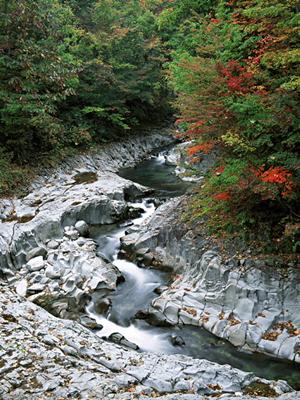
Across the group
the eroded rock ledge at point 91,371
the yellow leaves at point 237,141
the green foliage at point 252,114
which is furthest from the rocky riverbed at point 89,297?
the yellow leaves at point 237,141

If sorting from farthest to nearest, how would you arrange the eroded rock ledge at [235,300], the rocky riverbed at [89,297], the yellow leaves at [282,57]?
the eroded rock ledge at [235,300]
the yellow leaves at [282,57]
the rocky riverbed at [89,297]

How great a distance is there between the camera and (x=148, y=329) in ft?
27.1

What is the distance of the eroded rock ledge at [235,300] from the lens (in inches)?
292

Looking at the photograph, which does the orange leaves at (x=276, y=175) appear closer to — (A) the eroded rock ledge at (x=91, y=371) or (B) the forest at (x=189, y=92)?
(B) the forest at (x=189, y=92)

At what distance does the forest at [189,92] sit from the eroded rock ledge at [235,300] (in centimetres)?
66

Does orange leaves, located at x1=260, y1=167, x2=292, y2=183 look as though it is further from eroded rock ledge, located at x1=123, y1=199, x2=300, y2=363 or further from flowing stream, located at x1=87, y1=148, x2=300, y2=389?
flowing stream, located at x1=87, y1=148, x2=300, y2=389

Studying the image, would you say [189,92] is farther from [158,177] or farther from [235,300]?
[158,177]

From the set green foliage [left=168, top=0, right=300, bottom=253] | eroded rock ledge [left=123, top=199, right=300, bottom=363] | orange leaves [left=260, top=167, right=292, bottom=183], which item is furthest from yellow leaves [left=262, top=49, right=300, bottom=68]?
eroded rock ledge [left=123, top=199, right=300, bottom=363]

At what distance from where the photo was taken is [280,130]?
752cm

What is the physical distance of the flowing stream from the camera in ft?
23.1

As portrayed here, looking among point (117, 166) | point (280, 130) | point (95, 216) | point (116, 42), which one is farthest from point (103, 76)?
point (280, 130)

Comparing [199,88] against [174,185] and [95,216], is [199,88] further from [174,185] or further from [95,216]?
[174,185]

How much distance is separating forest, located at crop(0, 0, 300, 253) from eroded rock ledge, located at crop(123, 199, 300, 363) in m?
0.66

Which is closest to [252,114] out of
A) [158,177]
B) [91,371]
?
[91,371]
